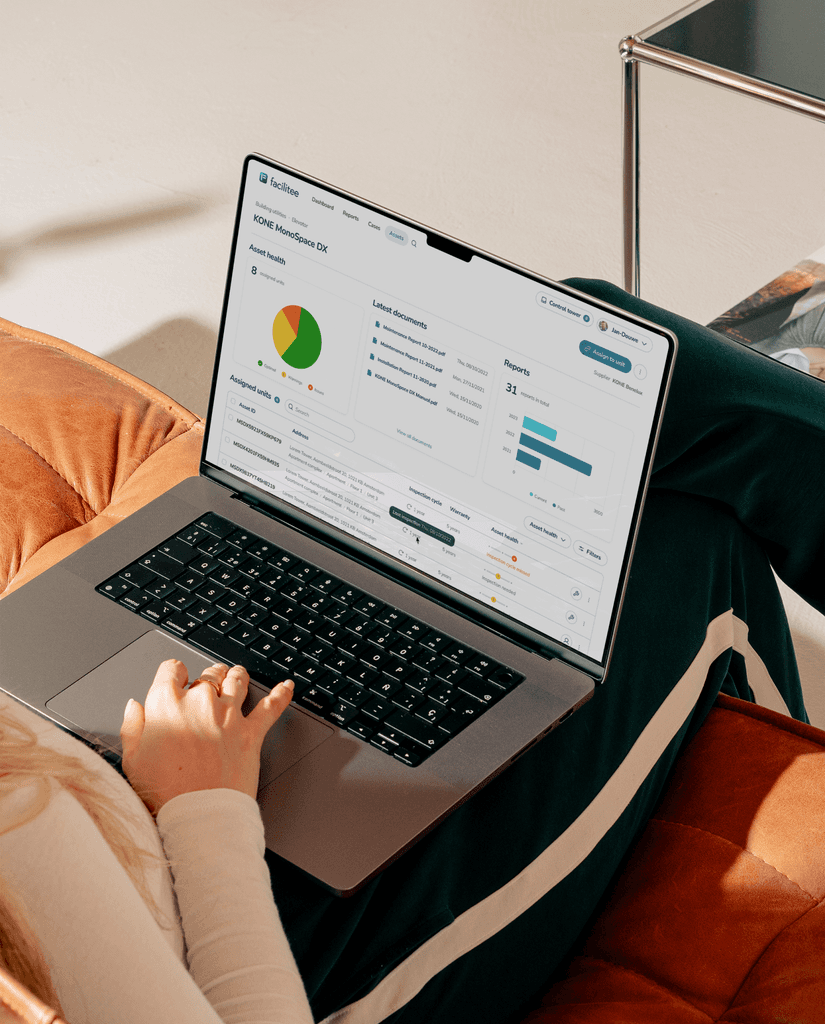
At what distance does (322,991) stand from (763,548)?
0.51 m

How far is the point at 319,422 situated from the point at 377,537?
0.10 m

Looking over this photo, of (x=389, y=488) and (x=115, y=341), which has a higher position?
(x=389, y=488)

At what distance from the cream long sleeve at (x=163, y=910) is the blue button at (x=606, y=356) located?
0.35 m

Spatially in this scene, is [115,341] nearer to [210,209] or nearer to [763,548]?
[210,209]

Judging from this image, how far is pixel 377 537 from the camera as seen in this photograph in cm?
86

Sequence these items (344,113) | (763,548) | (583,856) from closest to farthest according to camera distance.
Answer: (583,856) → (763,548) → (344,113)

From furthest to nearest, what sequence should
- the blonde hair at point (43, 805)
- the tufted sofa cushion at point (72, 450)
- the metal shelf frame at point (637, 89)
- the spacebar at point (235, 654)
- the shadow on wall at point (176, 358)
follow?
the shadow on wall at point (176, 358) < the metal shelf frame at point (637, 89) < the tufted sofa cushion at point (72, 450) < the spacebar at point (235, 654) < the blonde hair at point (43, 805)

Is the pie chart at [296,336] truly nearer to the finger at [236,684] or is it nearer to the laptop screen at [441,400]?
the laptop screen at [441,400]

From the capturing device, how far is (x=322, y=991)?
0.69 metres

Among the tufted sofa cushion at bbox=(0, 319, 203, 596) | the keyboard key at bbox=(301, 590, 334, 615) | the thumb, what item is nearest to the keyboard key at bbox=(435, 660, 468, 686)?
the keyboard key at bbox=(301, 590, 334, 615)

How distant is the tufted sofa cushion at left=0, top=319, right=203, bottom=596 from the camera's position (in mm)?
1062

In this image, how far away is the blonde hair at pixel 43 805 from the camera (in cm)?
50

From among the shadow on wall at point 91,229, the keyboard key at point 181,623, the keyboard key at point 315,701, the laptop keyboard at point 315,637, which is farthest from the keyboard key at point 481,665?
the shadow on wall at point 91,229

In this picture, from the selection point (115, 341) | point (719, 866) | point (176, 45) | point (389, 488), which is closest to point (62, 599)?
point (389, 488)
